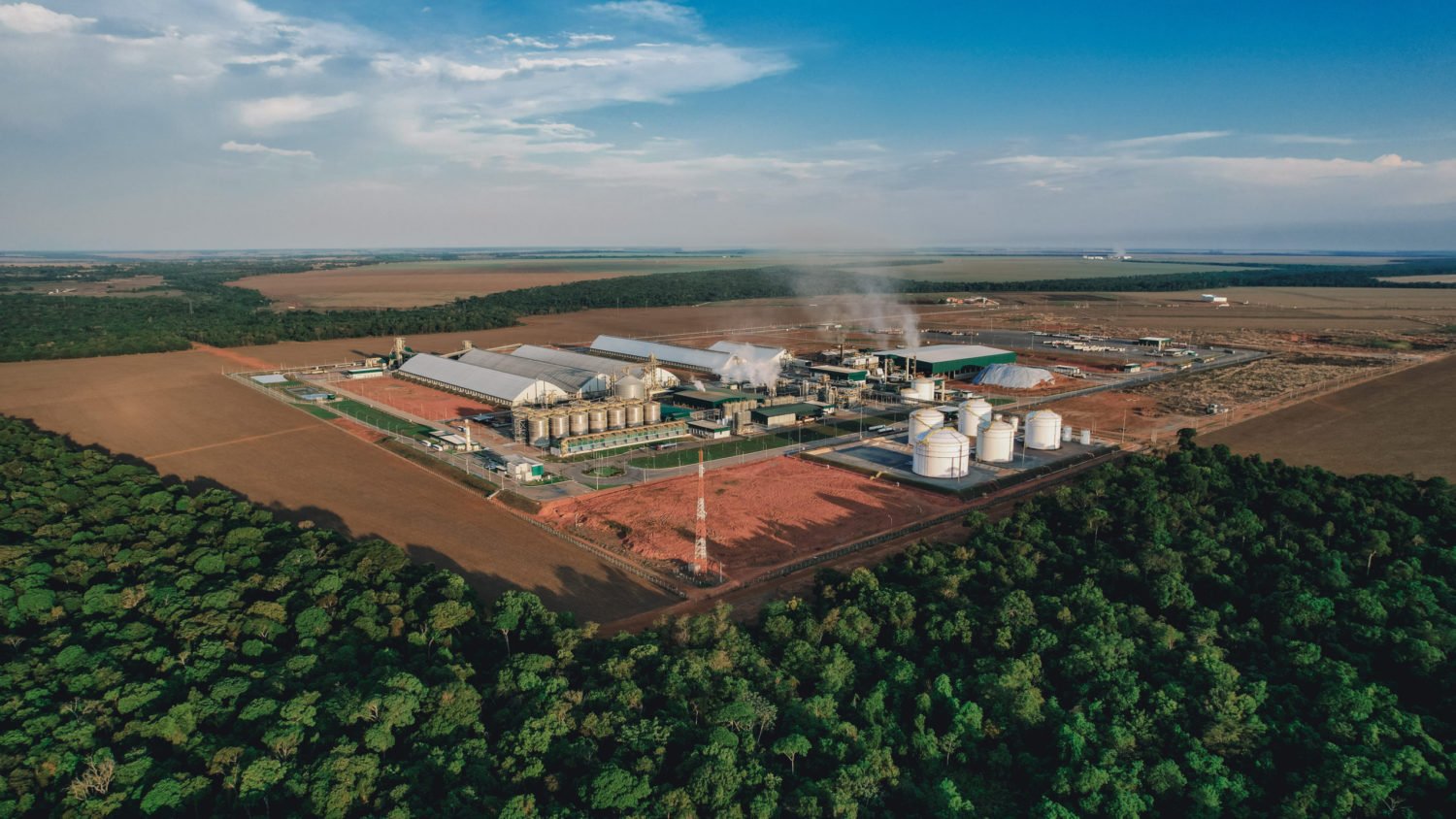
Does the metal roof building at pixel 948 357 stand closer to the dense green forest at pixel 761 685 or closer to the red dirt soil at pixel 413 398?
the red dirt soil at pixel 413 398

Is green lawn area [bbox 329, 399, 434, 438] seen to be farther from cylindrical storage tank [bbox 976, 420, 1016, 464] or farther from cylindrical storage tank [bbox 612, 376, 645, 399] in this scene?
cylindrical storage tank [bbox 976, 420, 1016, 464]

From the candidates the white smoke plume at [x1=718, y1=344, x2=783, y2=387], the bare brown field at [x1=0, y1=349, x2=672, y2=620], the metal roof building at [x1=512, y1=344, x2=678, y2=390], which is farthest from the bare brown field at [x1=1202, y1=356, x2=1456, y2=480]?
the bare brown field at [x1=0, y1=349, x2=672, y2=620]

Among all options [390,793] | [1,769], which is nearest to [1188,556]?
[390,793]

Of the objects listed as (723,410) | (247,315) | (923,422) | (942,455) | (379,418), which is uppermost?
(247,315)

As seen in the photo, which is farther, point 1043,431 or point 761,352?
point 761,352

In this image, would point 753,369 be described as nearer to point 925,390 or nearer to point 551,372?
point 925,390

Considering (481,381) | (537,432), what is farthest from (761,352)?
(537,432)
